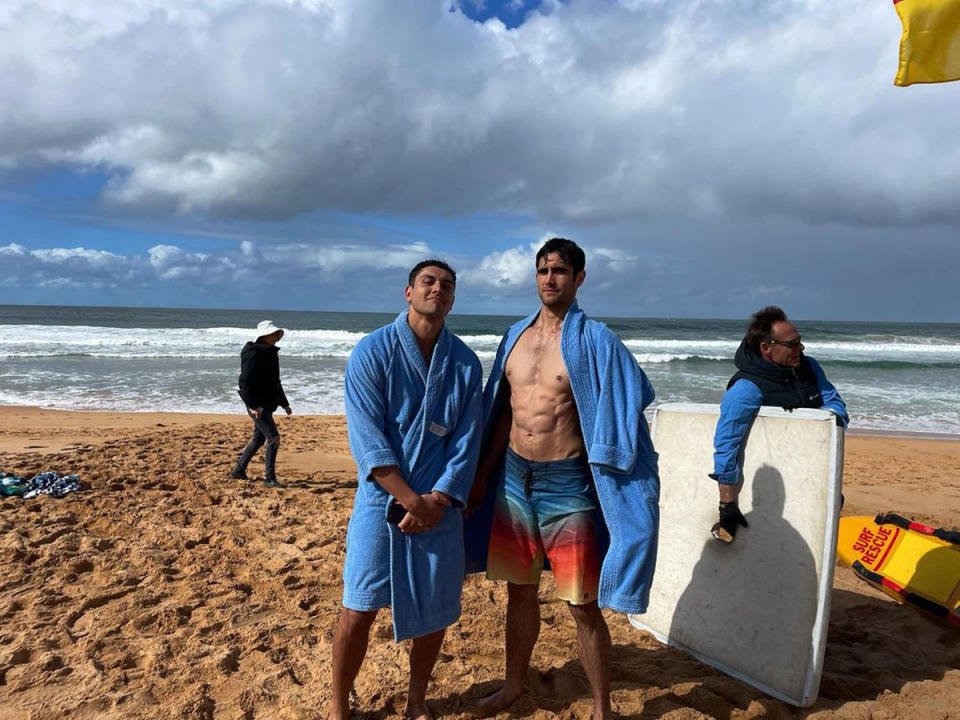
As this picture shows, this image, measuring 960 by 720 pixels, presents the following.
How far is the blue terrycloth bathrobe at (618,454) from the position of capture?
2.34 meters

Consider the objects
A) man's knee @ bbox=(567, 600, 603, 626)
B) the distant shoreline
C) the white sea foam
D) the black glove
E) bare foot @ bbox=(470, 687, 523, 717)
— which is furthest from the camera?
the white sea foam

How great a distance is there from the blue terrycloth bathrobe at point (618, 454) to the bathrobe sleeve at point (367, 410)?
2.48 ft

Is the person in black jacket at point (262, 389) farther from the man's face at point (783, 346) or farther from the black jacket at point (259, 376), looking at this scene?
the man's face at point (783, 346)

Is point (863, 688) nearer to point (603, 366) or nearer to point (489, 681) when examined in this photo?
point (489, 681)

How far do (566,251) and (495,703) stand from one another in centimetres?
197

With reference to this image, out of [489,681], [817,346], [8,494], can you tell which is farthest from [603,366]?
[817,346]

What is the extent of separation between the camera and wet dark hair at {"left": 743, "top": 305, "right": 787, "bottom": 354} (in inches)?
132

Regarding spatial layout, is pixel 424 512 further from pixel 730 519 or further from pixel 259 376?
pixel 259 376

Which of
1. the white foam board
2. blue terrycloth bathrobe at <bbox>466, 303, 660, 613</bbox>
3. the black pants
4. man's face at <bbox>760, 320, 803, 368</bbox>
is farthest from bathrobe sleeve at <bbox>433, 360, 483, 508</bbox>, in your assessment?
the black pants

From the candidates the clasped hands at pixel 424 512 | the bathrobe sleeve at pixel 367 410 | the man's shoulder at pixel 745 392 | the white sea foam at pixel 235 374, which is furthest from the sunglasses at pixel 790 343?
the white sea foam at pixel 235 374

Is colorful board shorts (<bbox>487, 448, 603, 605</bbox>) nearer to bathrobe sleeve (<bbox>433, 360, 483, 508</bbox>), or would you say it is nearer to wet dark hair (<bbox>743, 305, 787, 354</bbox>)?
bathrobe sleeve (<bbox>433, 360, 483, 508</bbox>)

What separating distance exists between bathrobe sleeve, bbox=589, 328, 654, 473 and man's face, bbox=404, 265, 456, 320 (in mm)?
644

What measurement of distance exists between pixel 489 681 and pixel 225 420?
29.9 ft

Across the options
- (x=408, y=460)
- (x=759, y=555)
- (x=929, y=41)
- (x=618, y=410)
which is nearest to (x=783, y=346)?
(x=759, y=555)
